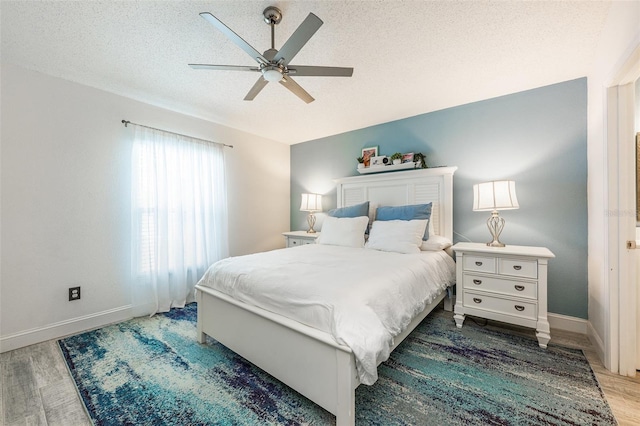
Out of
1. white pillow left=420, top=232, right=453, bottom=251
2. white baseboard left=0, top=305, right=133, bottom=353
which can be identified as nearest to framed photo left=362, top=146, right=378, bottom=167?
white pillow left=420, top=232, right=453, bottom=251

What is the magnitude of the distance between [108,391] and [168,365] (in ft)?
1.11

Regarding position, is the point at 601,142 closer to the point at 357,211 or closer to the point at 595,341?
the point at 595,341

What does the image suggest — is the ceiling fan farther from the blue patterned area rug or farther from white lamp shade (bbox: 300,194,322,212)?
white lamp shade (bbox: 300,194,322,212)

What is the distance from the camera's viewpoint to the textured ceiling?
62.2 inches

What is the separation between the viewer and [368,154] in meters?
3.63

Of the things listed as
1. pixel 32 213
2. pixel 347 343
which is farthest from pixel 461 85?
pixel 32 213

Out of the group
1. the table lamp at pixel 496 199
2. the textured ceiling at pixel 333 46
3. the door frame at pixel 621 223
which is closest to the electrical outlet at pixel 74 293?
the textured ceiling at pixel 333 46

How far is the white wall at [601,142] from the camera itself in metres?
1.45

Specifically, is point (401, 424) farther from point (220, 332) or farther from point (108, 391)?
point (108, 391)

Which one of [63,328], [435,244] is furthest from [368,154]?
[63,328]

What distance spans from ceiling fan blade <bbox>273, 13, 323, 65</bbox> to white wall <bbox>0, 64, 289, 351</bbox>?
217 cm

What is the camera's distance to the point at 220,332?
194cm

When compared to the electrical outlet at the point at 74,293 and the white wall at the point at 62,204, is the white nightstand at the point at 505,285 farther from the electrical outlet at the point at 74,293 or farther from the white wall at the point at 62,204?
the electrical outlet at the point at 74,293

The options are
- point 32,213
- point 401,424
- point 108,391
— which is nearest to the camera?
point 401,424
